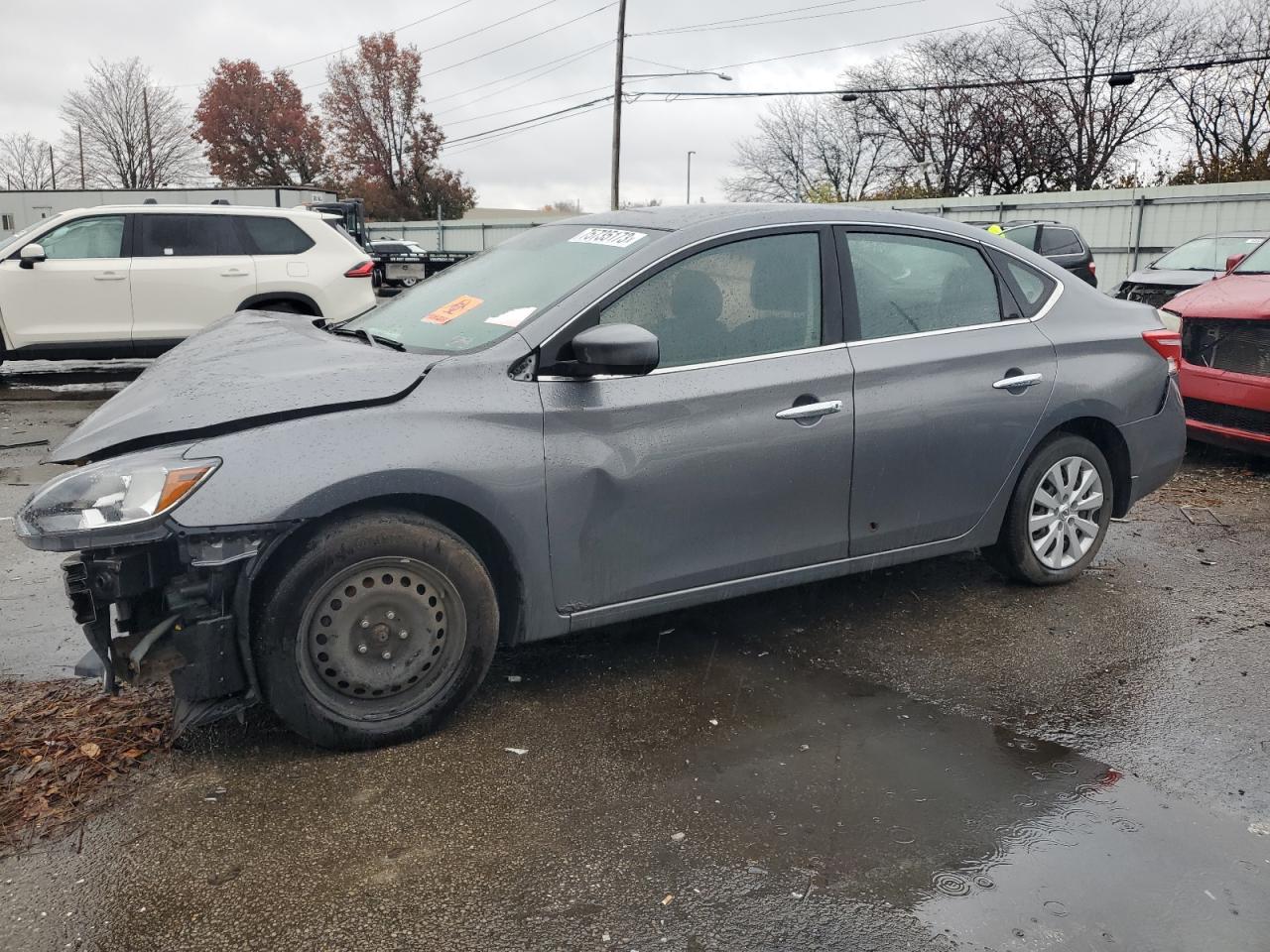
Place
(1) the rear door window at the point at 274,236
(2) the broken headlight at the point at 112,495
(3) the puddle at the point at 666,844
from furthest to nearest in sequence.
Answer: (1) the rear door window at the point at 274,236
(2) the broken headlight at the point at 112,495
(3) the puddle at the point at 666,844

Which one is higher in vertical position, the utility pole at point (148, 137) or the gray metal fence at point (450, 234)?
the utility pole at point (148, 137)

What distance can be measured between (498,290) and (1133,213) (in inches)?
891

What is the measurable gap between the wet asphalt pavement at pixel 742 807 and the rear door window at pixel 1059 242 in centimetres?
1293


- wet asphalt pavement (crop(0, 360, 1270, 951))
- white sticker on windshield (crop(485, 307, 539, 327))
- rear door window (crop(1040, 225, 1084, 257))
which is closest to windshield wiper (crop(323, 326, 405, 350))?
white sticker on windshield (crop(485, 307, 539, 327))

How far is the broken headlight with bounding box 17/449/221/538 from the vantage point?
2.93m

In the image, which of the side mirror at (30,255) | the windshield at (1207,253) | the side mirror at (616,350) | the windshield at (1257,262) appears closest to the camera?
the side mirror at (616,350)

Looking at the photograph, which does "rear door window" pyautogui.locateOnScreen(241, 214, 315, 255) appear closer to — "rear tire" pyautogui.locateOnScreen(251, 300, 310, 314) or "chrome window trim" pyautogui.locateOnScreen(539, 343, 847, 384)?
"rear tire" pyautogui.locateOnScreen(251, 300, 310, 314)

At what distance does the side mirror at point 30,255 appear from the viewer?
10.5 metres

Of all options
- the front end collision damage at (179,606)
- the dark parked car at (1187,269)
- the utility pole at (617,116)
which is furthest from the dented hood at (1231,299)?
the utility pole at (617,116)

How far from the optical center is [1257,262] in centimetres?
843

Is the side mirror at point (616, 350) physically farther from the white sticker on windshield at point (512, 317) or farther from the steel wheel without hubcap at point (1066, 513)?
the steel wheel without hubcap at point (1066, 513)

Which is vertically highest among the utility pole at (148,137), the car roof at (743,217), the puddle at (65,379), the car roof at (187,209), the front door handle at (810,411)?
the utility pole at (148,137)

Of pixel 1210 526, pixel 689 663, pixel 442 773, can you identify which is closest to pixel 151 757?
pixel 442 773

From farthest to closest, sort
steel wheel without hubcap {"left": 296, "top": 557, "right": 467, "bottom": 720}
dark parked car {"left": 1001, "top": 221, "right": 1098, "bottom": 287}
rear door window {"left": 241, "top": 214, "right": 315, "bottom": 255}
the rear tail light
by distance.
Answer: dark parked car {"left": 1001, "top": 221, "right": 1098, "bottom": 287}, rear door window {"left": 241, "top": 214, "right": 315, "bottom": 255}, the rear tail light, steel wheel without hubcap {"left": 296, "top": 557, "right": 467, "bottom": 720}
